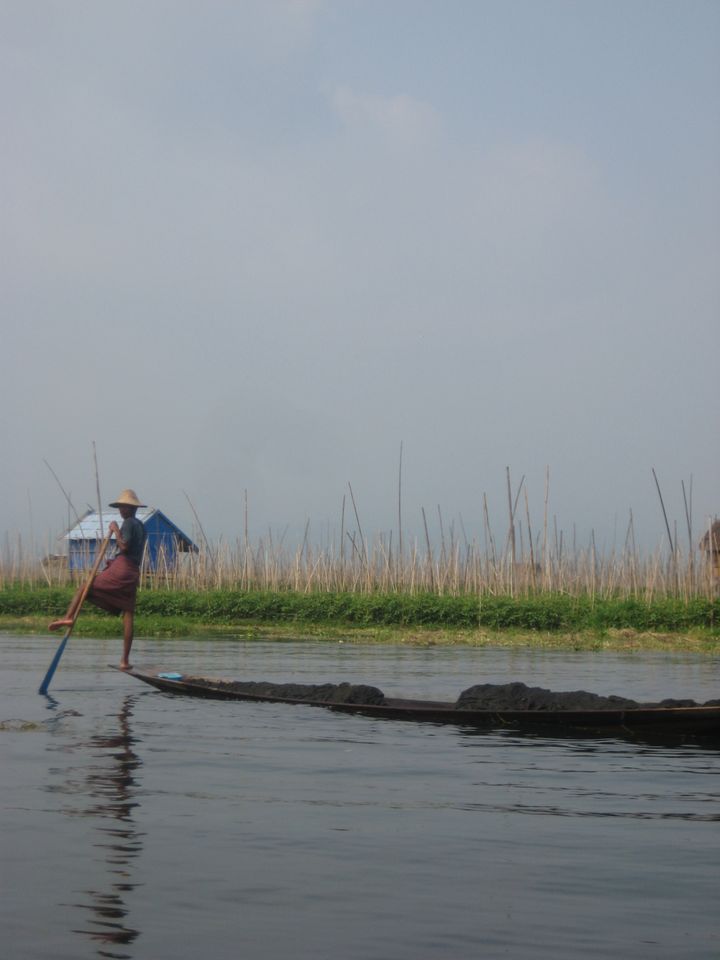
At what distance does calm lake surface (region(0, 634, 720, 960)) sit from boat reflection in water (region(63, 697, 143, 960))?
0.04 feet

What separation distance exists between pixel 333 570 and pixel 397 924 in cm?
1720

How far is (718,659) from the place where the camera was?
562 inches

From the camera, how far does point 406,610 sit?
1897cm

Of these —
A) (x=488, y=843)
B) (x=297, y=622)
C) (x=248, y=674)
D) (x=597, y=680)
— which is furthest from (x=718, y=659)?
(x=488, y=843)

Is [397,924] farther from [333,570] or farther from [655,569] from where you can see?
[333,570]

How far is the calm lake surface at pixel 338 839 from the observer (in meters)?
3.44

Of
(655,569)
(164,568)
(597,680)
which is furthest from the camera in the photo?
(164,568)

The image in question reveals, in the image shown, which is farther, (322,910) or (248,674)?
(248,674)

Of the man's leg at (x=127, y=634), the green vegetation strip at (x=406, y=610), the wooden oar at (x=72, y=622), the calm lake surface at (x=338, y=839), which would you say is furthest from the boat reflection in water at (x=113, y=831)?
the green vegetation strip at (x=406, y=610)

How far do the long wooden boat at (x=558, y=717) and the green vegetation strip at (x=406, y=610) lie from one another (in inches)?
396

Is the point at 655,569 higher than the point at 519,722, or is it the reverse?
the point at 655,569

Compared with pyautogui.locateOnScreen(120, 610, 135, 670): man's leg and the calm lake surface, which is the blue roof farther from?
the calm lake surface

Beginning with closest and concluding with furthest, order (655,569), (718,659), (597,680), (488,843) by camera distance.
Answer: (488,843), (597,680), (718,659), (655,569)

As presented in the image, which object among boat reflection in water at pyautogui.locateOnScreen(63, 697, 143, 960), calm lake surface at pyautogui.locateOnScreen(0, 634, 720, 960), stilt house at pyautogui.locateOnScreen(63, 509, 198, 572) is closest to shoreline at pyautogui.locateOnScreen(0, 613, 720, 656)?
stilt house at pyautogui.locateOnScreen(63, 509, 198, 572)
